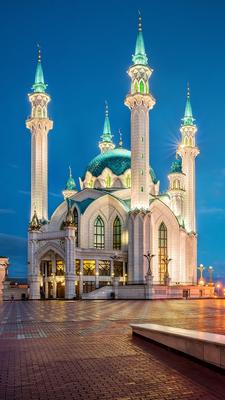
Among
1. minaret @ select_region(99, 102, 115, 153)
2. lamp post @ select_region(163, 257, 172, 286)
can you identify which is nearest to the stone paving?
lamp post @ select_region(163, 257, 172, 286)

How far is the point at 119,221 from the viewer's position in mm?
68375

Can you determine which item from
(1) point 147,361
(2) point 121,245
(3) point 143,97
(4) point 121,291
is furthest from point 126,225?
(1) point 147,361

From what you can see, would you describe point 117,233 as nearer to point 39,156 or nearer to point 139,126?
point 139,126

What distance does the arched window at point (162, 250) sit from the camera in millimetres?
69375

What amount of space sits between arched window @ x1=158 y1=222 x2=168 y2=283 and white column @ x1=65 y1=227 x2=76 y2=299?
51.4ft

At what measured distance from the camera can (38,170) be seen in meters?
70.2

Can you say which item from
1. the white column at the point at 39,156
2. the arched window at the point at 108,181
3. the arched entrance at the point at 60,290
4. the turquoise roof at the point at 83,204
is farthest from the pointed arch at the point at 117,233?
the arched window at the point at 108,181

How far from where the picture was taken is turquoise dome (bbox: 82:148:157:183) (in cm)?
7838

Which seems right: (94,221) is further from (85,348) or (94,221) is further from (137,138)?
(85,348)

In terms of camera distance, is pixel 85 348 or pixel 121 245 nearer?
pixel 85 348

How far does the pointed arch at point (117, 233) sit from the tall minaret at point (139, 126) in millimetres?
6398

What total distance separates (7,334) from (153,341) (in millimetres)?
5659

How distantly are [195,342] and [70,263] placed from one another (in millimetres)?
48473

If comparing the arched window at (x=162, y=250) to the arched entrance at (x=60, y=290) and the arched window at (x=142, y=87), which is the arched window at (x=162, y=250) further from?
the arched window at (x=142, y=87)
